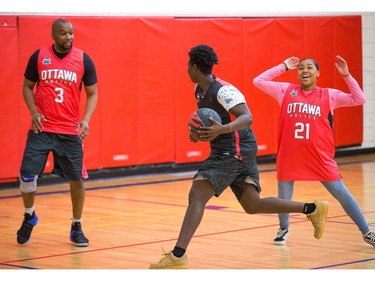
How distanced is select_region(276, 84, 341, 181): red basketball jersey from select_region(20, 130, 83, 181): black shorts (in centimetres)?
182

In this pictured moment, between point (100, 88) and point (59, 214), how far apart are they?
3687mm

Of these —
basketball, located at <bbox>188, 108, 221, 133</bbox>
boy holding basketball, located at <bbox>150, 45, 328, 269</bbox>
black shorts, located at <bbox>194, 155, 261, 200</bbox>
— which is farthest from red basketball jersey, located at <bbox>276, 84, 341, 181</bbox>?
basketball, located at <bbox>188, 108, 221, 133</bbox>

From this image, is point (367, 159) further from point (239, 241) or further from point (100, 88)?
point (239, 241)

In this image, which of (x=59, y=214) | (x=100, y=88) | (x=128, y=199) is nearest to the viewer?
(x=59, y=214)

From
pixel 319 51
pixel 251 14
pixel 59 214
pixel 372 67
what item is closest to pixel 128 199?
pixel 59 214

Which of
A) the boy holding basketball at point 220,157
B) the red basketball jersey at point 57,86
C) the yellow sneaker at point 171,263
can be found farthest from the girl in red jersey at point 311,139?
the red basketball jersey at point 57,86

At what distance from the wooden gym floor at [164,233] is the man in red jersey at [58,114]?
488 mm

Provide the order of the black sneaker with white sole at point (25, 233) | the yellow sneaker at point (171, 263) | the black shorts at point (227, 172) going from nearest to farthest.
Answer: the yellow sneaker at point (171, 263) < the black shorts at point (227, 172) < the black sneaker with white sole at point (25, 233)

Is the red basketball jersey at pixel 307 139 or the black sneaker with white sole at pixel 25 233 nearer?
the red basketball jersey at pixel 307 139

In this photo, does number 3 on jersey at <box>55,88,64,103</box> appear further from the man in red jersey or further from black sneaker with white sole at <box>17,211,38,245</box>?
black sneaker with white sole at <box>17,211,38,245</box>

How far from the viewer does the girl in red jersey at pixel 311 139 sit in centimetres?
802

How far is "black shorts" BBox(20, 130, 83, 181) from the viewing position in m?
8.28

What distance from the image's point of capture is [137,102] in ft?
47.1

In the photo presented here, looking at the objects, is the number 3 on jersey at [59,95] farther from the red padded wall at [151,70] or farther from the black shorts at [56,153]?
the red padded wall at [151,70]
